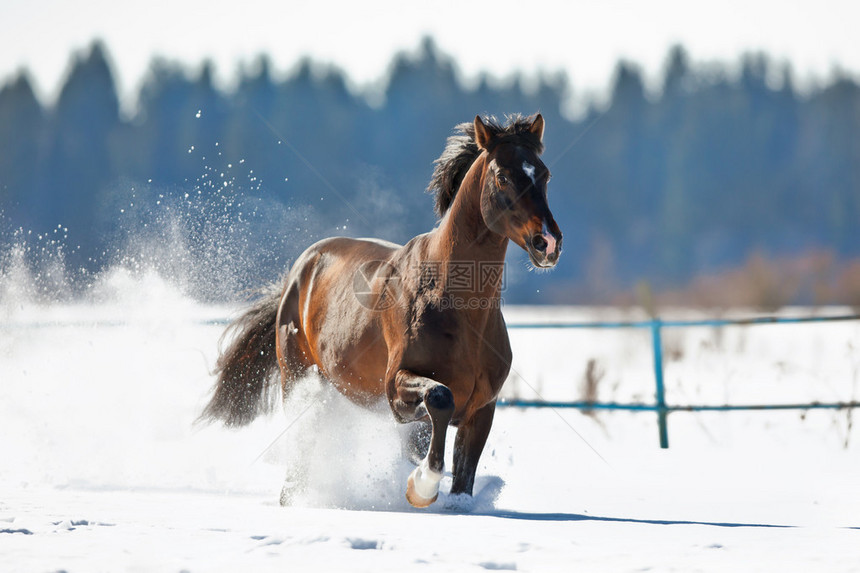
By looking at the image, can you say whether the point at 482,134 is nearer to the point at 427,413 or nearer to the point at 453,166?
the point at 453,166

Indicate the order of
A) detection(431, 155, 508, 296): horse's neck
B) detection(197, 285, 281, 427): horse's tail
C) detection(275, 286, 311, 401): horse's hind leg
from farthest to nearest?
1. detection(197, 285, 281, 427): horse's tail
2. detection(275, 286, 311, 401): horse's hind leg
3. detection(431, 155, 508, 296): horse's neck

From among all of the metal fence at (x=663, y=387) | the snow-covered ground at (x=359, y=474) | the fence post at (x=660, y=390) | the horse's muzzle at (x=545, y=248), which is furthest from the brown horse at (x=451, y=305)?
the fence post at (x=660, y=390)

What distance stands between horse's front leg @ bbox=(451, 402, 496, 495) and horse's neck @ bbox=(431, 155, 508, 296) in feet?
2.12

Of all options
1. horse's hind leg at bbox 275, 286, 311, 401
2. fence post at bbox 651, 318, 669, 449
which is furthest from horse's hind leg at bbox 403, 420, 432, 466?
fence post at bbox 651, 318, 669, 449

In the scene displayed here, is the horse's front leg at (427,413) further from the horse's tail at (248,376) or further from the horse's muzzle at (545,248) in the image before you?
the horse's tail at (248,376)

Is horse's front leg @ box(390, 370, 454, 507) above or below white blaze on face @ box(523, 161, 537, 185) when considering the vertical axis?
below

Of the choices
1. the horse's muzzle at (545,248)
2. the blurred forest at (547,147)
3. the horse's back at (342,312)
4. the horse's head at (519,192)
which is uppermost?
the blurred forest at (547,147)

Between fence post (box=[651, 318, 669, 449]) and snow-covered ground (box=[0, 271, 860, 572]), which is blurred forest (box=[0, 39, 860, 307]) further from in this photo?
fence post (box=[651, 318, 669, 449])

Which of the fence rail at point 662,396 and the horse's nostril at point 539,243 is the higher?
the horse's nostril at point 539,243

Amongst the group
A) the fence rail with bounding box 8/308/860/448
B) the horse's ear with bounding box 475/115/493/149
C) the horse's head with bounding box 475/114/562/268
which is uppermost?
the horse's ear with bounding box 475/115/493/149

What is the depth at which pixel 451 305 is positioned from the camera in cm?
416

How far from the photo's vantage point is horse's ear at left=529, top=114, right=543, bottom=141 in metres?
4.34

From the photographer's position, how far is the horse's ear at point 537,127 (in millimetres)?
4340

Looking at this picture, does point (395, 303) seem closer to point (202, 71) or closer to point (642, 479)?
point (642, 479)
